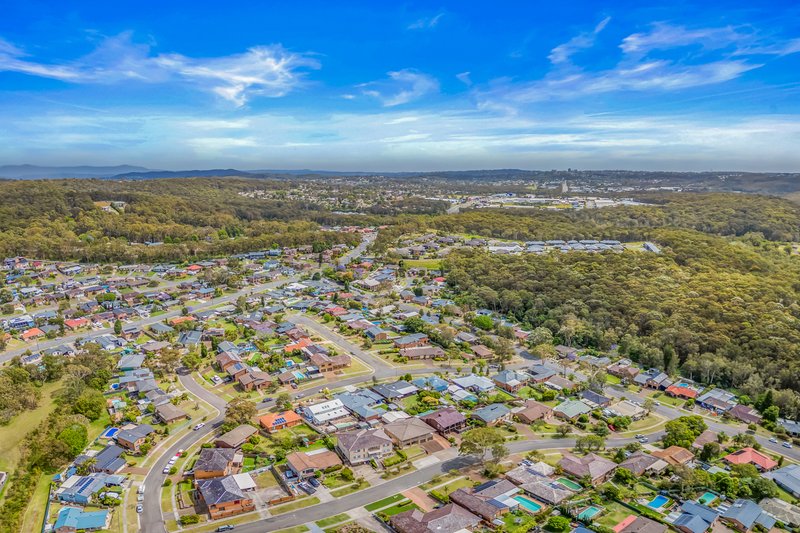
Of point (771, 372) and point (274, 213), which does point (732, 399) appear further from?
point (274, 213)

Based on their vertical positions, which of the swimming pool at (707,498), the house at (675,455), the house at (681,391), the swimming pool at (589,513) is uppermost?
the swimming pool at (589,513)

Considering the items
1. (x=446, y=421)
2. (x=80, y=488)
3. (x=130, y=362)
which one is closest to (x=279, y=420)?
(x=446, y=421)

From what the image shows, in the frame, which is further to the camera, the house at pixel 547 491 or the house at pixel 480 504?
the house at pixel 547 491

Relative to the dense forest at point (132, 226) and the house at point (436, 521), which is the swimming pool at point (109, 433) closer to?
the house at point (436, 521)

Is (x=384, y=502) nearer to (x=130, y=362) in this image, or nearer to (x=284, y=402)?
(x=284, y=402)

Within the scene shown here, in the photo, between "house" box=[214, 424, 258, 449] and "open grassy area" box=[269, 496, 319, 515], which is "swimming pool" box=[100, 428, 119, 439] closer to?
"house" box=[214, 424, 258, 449]

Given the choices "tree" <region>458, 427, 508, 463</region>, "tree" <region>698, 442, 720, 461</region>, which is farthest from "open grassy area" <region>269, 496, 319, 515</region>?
"tree" <region>698, 442, 720, 461</region>

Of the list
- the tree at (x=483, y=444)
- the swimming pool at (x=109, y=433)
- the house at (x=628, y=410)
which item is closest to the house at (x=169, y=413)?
the swimming pool at (x=109, y=433)
